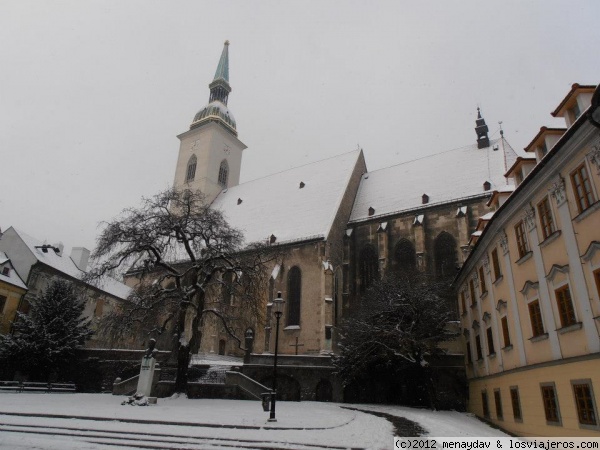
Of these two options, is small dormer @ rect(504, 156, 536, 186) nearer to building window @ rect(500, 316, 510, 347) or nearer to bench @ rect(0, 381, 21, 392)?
building window @ rect(500, 316, 510, 347)

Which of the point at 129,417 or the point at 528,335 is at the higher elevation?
the point at 528,335

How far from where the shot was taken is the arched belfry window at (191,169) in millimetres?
46919

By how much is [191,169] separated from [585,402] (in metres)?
43.5

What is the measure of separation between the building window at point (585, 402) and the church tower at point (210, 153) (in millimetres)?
39159

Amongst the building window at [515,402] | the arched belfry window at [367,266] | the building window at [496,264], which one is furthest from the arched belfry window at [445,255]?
the building window at [515,402]

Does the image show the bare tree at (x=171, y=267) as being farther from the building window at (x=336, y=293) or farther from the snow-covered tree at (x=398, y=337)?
the building window at (x=336, y=293)

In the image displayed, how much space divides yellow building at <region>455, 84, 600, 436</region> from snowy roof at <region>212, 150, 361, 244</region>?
55.1 ft

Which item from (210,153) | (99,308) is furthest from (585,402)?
(210,153)

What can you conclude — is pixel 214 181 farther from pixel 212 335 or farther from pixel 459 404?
pixel 459 404

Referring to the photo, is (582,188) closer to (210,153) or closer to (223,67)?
(210,153)

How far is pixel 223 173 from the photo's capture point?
48000 millimetres

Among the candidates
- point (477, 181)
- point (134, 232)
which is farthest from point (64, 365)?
point (477, 181)

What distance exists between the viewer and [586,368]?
9070 millimetres

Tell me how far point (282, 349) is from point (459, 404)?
11.7 meters
